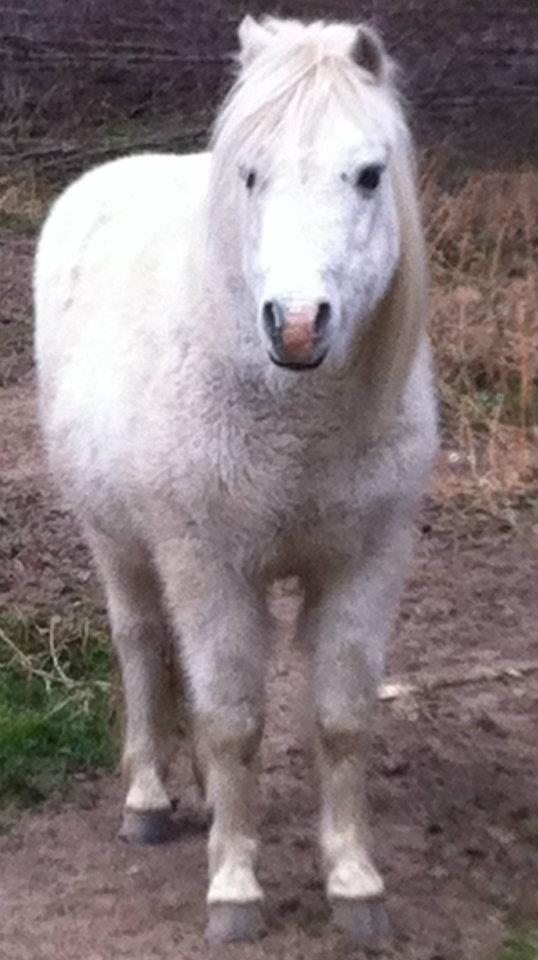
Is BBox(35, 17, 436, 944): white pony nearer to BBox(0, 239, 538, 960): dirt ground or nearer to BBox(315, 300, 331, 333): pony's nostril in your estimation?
BBox(315, 300, 331, 333): pony's nostril

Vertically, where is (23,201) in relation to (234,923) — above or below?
above

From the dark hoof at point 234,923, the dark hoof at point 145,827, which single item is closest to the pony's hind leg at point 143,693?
the dark hoof at point 145,827

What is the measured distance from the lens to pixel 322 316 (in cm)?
348

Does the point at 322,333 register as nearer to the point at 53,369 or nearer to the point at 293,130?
the point at 293,130

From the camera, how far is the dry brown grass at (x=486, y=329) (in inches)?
281

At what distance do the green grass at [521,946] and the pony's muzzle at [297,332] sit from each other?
3.58 feet

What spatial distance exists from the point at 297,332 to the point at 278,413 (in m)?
0.48

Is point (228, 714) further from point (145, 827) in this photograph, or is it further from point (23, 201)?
point (23, 201)

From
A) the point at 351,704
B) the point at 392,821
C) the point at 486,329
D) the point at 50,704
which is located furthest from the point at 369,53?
the point at 486,329

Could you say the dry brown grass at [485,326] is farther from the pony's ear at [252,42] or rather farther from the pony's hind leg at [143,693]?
the pony's ear at [252,42]

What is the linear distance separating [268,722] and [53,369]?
1124mm

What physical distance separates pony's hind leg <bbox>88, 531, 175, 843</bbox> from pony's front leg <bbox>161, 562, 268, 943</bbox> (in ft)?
1.70

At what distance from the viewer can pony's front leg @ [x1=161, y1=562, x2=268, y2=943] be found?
402 centimetres

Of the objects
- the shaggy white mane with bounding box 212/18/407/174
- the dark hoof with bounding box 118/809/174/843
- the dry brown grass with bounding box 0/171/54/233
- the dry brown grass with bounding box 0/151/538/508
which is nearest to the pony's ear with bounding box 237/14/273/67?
the shaggy white mane with bounding box 212/18/407/174
